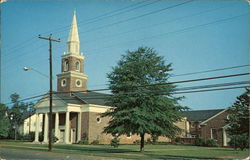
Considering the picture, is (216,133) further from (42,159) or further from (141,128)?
(42,159)

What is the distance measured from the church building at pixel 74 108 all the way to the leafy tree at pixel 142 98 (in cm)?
2018

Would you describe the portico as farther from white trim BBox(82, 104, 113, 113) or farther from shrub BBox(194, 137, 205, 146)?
shrub BBox(194, 137, 205, 146)

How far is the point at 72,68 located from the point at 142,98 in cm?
3425

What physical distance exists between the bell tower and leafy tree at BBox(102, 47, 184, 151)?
30.7 metres

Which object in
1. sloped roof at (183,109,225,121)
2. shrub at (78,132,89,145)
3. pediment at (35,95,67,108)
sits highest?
pediment at (35,95,67,108)

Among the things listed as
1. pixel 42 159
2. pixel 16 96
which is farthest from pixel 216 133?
pixel 16 96

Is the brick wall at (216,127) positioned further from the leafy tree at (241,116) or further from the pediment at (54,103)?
the leafy tree at (241,116)

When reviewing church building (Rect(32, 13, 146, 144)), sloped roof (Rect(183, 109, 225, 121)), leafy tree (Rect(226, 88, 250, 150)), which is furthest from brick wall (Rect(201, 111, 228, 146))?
leafy tree (Rect(226, 88, 250, 150))

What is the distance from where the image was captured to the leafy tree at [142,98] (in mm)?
27266

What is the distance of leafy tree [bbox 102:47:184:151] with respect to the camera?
89.5 ft

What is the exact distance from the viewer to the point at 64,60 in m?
61.1

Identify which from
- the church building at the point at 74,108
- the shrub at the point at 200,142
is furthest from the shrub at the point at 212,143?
the church building at the point at 74,108

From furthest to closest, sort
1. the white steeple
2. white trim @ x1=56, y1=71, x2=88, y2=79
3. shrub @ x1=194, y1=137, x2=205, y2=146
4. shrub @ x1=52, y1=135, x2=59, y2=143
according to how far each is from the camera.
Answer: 1. the white steeple
2. white trim @ x1=56, y1=71, x2=88, y2=79
3. shrub @ x1=194, y1=137, x2=205, y2=146
4. shrub @ x1=52, y1=135, x2=59, y2=143

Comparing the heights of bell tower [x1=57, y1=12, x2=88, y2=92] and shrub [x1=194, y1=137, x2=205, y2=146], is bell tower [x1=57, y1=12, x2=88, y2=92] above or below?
above
